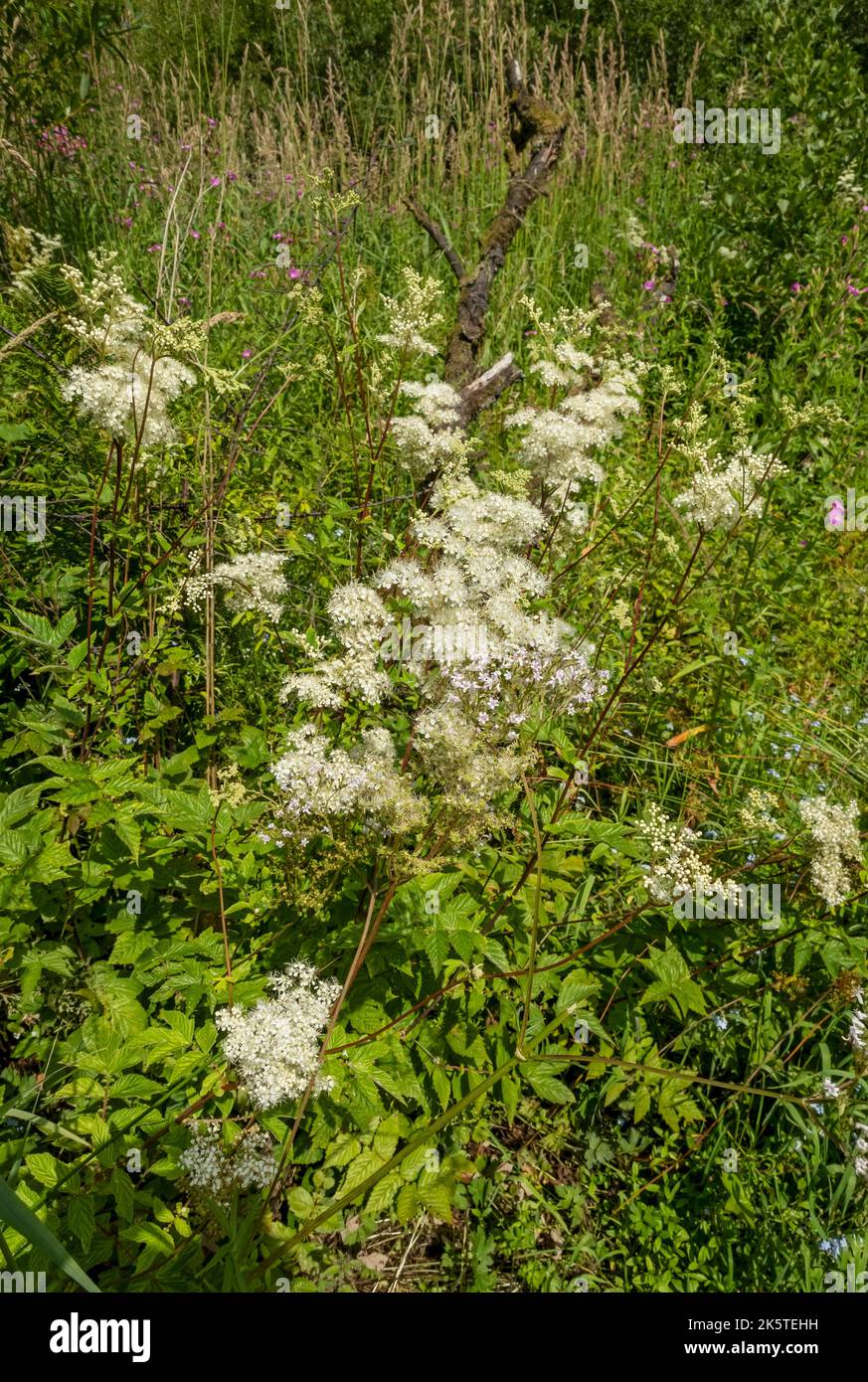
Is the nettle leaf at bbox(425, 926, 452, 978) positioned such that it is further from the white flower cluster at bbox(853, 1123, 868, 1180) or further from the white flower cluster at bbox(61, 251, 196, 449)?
the white flower cluster at bbox(61, 251, 196, 449)

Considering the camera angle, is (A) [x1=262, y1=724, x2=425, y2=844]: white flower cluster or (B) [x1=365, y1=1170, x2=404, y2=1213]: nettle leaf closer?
(A) [x1=262, y1=724, x2=425, y2=844]: white flower cluster

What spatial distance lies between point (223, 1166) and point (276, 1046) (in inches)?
12.0

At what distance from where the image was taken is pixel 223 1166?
1.58 metres

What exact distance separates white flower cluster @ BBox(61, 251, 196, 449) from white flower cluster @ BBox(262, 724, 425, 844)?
3.18 feet

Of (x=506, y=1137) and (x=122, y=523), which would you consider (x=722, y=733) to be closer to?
(x=506, y=1137)

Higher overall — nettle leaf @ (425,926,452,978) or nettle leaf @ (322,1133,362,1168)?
nettle leaf @ (425,926,452,978)

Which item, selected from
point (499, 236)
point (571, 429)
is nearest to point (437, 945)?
point (571, 429)

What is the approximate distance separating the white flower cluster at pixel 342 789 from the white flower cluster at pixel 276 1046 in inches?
14.3

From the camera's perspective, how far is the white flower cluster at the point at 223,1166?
5.08ft

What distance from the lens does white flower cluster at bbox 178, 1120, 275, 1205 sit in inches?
60.9

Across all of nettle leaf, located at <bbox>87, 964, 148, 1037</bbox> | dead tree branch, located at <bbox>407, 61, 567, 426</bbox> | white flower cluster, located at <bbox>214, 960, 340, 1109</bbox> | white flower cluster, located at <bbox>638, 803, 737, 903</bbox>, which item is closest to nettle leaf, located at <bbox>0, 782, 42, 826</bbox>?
nettle leaf, located at <bbox>87, 964, 148, 1037</bbox>

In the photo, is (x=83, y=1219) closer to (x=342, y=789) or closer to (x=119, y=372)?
(x=342, y=789)

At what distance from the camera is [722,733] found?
3.24 meters

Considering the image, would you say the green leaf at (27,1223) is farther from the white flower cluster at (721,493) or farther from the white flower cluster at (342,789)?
the white flower cluster at (721,493)
